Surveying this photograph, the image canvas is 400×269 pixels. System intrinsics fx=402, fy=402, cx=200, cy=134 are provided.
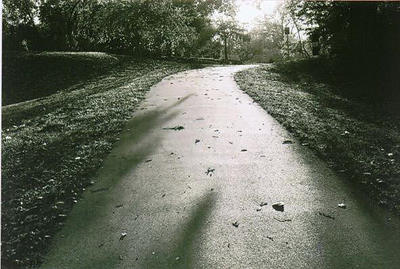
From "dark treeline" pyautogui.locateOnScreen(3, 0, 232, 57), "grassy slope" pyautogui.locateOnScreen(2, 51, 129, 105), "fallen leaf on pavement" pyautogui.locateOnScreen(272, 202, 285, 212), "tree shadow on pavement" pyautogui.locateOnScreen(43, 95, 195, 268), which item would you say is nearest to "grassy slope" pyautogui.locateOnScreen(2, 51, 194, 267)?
"tree shadow on pavement" pyautogui.locateOnScreen(43, 95, 195, 268)

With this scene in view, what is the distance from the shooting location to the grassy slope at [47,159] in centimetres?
455

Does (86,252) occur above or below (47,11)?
below

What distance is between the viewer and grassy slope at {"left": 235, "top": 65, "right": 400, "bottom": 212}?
588 centimetres

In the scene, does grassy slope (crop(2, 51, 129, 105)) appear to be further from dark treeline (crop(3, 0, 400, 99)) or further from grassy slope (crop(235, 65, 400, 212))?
grassy slope (crop(235, 65, 400, 212))

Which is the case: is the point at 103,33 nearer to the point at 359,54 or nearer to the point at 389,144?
the point at 359,54

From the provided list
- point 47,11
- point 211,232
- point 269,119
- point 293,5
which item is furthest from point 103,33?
point 211,232

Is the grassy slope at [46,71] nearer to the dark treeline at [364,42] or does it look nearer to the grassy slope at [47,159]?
the grassy slope at [47,159]

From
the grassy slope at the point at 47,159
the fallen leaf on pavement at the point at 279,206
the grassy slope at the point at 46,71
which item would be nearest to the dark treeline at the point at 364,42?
the grassy slope at the point at 47,159

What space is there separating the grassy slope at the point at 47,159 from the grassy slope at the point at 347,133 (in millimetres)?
3791

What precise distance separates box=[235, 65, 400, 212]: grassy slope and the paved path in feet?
1.12

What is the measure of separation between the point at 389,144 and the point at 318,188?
10.0 ft

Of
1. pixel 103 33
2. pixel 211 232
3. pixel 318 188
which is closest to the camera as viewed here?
pixel 211 232

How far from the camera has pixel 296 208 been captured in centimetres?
504

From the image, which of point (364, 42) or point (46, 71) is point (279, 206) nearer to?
point (364, 42)
